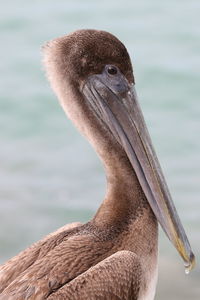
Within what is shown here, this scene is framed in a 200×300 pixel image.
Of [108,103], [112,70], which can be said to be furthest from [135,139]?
[112,70]

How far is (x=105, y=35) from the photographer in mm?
4516

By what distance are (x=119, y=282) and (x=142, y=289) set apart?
0.19 metres

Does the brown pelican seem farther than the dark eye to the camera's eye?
No

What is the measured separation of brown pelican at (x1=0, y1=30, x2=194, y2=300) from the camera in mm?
4242

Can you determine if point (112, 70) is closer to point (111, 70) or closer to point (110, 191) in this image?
point (111, 70)

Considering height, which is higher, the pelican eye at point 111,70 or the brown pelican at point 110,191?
the pelican eye at point 111,70

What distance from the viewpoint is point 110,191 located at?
14.9 feet

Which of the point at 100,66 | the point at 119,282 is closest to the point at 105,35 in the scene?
the point at 100,66

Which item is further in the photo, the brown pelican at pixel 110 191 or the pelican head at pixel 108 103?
the pelican head at pixel 108 103

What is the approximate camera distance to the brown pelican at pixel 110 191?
13.9 feet

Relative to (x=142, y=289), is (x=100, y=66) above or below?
above

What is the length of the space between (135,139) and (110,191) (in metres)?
0.29

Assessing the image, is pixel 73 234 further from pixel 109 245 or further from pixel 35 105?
pixel 35 105

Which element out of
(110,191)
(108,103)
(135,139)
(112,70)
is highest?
(112,70)
